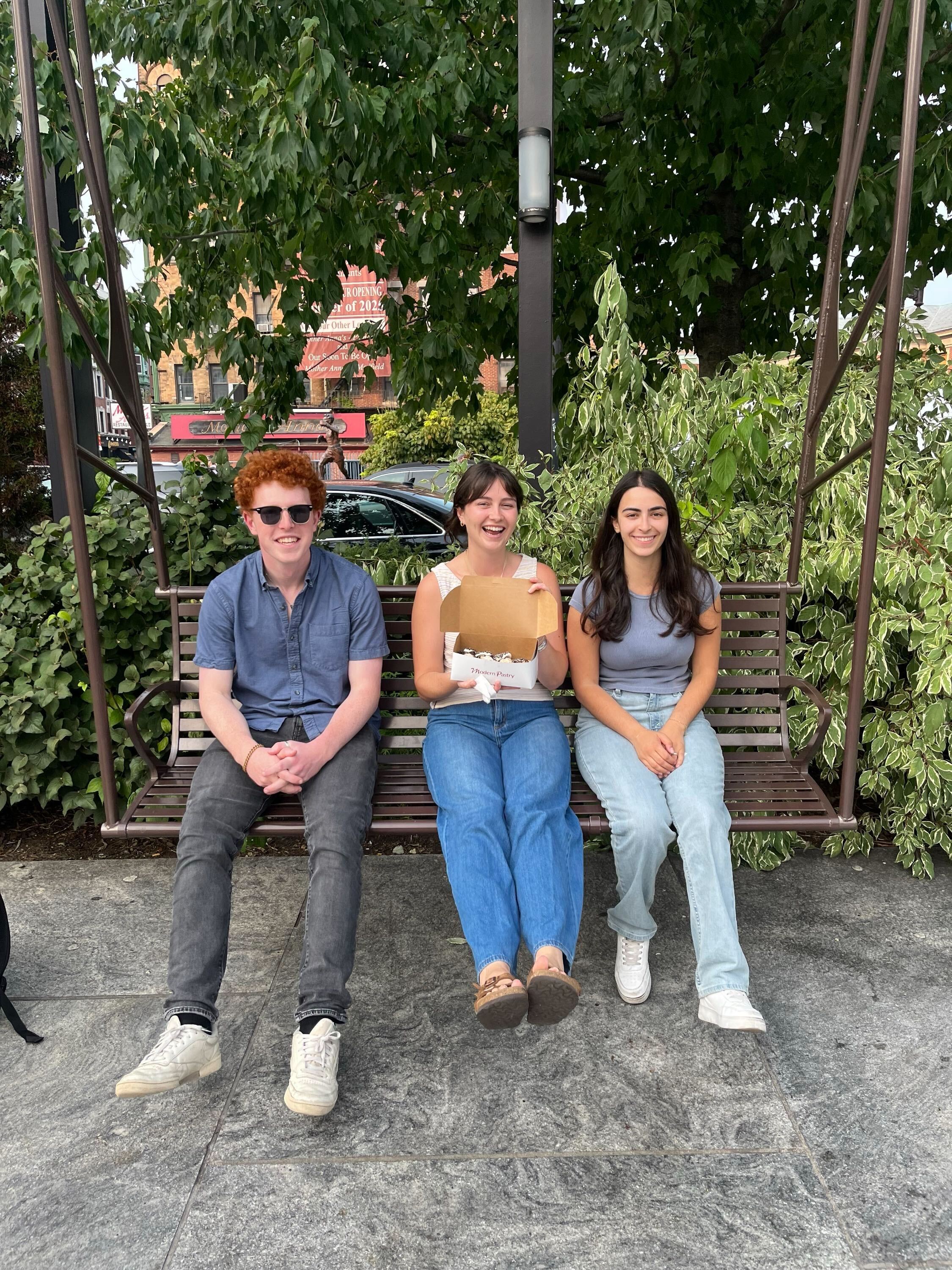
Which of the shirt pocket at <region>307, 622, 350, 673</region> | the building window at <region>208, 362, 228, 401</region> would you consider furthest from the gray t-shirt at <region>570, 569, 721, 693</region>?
the building window at <region>208, 362, 228, 401</region>

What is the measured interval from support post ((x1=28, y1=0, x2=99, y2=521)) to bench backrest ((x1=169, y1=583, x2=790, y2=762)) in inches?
48.0

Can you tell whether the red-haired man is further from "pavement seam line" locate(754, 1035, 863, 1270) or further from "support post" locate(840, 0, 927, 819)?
"support post" locate(840, 0, 927, 819)

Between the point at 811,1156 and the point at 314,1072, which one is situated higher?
the point at 314,1072

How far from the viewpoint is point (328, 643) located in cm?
299

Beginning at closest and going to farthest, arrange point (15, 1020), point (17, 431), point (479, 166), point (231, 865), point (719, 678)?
1. point (231, 865)
2. point (15, 1020)
3. point (719, 678)
4. point (479, 166)
5. point (17, 431)

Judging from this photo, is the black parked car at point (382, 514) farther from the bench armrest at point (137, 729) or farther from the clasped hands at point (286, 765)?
the clasped hands at point (286, 765)

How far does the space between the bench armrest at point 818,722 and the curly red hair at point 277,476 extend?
1667 mm

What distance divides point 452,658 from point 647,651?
0.64 m

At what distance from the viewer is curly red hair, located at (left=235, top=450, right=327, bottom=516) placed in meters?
2.91

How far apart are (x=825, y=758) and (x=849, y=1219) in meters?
1.85

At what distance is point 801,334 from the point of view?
5566 millimetres

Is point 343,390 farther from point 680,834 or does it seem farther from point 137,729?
point 680,834

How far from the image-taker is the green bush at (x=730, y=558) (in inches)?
139

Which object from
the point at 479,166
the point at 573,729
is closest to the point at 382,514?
the point at 479,166
